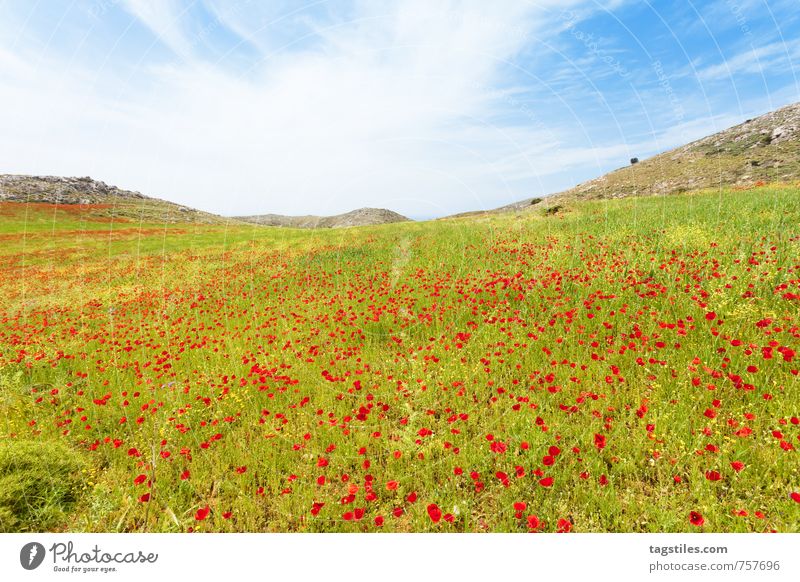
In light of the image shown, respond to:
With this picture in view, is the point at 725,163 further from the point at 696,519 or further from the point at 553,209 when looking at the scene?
the point at 696,519

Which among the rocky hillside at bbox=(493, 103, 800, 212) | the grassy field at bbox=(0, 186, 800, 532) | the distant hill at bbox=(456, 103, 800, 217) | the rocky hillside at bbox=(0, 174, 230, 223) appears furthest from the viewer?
the rocky hillside at bbox=(0, 174, 230, 223)

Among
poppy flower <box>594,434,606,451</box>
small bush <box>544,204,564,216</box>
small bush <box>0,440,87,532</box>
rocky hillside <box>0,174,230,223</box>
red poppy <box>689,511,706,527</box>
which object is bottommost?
small bush <box>0,440,87,532</box>

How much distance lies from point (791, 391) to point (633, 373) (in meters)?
1.19

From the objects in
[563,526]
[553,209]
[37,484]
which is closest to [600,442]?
[563,526]

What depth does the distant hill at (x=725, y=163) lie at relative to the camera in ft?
119

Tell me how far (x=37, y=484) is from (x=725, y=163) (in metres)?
63.4

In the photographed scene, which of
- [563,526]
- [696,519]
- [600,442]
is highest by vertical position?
[600,442]

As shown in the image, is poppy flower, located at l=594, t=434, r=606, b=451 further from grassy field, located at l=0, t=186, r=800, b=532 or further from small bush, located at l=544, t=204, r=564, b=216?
small bush, located at l=544, t=204, r=564, b=216

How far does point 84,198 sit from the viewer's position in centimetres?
8369

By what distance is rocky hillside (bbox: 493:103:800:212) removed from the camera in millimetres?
36250

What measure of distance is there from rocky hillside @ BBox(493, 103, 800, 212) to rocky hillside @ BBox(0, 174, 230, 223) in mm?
66181

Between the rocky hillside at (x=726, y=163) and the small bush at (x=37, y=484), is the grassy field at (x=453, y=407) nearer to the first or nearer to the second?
the small bush at (x=37, y=484)

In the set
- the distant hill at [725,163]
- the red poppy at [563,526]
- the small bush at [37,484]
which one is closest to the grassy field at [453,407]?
the small bush at [37,484]

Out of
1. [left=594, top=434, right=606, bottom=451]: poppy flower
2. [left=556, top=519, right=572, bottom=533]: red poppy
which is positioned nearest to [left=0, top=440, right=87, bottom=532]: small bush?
[left=556, top=519, right=572, bottom=533]: red poppy
